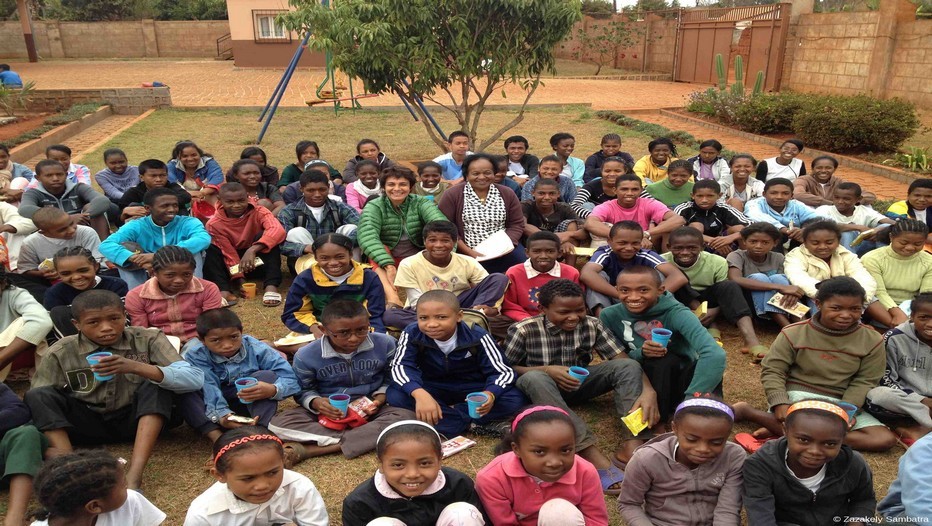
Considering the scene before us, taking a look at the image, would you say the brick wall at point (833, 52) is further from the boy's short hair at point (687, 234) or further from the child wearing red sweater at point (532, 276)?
the child wearing red sweater at point (532, 276)

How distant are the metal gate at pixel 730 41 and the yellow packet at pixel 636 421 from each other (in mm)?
18962

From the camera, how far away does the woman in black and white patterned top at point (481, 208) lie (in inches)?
236

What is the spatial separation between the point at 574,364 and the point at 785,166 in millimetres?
4871

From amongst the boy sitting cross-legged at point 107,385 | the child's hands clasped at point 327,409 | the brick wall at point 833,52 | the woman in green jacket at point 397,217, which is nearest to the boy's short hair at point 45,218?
the boy sitting cross-legged at point 107,385

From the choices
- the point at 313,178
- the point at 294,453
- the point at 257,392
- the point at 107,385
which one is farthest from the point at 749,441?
the point at 313,178

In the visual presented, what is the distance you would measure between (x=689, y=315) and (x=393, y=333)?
2040 millimetres

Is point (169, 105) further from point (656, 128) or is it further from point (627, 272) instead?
point (627, 272)

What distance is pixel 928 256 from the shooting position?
4977 millimetres

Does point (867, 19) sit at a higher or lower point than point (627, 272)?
higher

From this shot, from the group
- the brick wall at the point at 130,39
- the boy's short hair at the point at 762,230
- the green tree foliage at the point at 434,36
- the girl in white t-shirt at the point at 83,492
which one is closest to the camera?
the girl in white t-shirt at the point at 83,492

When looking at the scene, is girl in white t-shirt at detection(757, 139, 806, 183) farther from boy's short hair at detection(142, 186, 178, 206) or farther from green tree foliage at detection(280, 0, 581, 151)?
boy's short hair at detection(142, 186, 178, 206)

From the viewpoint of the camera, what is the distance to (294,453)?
3580mm

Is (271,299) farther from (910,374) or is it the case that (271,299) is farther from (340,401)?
(910,374)

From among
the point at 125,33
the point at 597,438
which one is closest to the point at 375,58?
the point at 597,438
